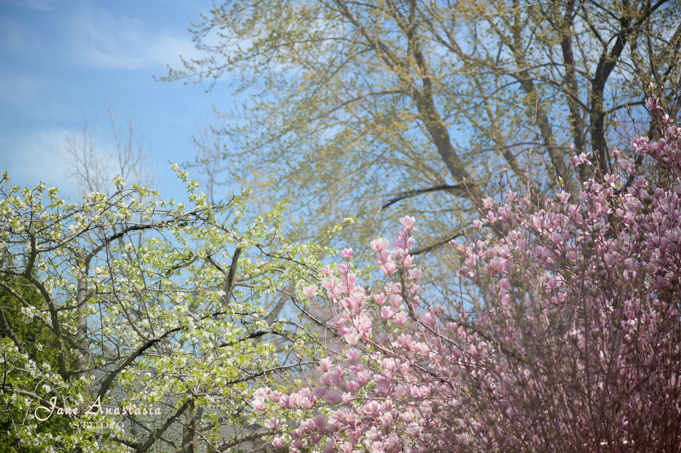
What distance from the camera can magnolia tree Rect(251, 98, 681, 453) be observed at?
6.08 feet

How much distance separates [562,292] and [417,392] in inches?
40.9

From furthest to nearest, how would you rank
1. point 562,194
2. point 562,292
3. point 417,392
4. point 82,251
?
point 82,251 < point 562,194 < point 562,292 < point 417,392

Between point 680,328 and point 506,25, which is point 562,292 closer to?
point 680,328

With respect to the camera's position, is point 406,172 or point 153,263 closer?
point 153,263

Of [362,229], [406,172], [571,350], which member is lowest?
[571,350]

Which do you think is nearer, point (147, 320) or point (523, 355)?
point (523, 355)

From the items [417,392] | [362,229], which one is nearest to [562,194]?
[417,392]

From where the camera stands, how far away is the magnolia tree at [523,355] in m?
1.85

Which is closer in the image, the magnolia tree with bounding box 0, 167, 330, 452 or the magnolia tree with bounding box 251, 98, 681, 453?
the magnolia tree with bounding box 251, 98, 681, 453

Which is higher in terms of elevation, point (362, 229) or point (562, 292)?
point (362, 229)

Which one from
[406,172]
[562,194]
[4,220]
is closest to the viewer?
[562,194]

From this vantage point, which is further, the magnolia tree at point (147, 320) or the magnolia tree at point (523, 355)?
the magnolia tree at point (147, 320)

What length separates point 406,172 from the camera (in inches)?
400

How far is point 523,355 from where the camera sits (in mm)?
1934
